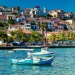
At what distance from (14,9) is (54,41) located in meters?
58.8

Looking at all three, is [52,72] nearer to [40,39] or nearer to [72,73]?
[72,73]

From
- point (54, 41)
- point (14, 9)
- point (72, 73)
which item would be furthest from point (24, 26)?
point (72, 73)

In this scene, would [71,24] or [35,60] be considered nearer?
[35,60]

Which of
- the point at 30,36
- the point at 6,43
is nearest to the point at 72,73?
the point at 6,43

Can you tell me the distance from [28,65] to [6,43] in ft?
123

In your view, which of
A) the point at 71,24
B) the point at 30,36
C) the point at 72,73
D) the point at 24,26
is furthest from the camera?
the point at 71,24

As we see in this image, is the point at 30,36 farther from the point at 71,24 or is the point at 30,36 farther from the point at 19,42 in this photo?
the point at 71,24

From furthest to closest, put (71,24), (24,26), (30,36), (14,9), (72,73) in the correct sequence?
1. (14,9)
2. (71,24)
3. (24,26)
4. (30,36)
5. (72,73)

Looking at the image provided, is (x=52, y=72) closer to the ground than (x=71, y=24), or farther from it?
closer to the ground

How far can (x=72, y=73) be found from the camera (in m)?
29.0

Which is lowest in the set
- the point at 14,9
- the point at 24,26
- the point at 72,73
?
the point at 72,73

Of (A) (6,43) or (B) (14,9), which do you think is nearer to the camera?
(A) (6,43)

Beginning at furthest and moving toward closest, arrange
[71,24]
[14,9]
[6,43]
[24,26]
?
[14,9] → [71,24] → [24,26] → [6,43]

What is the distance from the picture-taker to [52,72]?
30.0m
